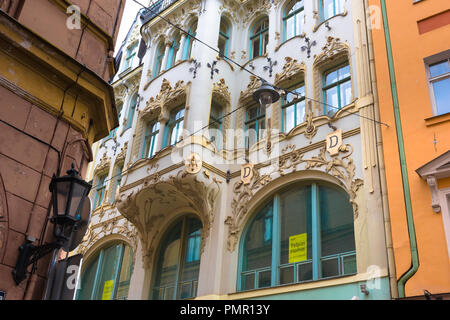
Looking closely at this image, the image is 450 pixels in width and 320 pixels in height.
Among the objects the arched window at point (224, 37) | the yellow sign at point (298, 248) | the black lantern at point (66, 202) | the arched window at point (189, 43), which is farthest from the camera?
the arched window at point (224, 37)

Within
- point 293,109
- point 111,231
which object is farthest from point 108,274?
point 293,109

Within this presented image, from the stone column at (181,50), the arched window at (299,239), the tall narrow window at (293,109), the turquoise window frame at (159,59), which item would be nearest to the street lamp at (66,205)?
the arched window at (299,239)

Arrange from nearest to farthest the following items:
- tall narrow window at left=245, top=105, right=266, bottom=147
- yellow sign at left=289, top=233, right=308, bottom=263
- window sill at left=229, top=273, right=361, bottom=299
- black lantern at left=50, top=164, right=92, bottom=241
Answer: black lantern at left=50, top=164, right=92, bottom=241, window sill at left=229, top=273, right=361, bottom=299, yellow sign at left=289, top=233, right=308, bottom=263, tall narrow window at left=245, top=105, right=266, bottom=147

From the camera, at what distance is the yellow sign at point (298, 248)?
37.6 feet

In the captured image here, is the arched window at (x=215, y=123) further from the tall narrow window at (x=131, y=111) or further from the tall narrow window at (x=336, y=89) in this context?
the tall narrow window at (x=131, y=111)

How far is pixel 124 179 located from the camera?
1585 centimetres

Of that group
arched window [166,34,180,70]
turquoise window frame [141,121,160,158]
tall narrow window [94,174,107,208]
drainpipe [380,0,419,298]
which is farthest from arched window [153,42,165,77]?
drainpipe [380,0,419,298]

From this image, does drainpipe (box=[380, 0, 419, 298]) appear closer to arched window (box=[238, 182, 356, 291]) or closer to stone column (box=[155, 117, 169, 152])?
arched window (box=[238, 182, 356, 291])

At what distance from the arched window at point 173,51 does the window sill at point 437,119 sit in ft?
33.0

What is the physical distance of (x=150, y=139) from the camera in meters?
16.9

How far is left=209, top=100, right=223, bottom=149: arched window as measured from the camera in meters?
14.7

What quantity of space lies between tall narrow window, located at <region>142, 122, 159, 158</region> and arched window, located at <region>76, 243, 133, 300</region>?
3661mm
